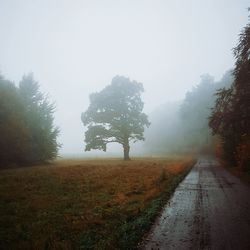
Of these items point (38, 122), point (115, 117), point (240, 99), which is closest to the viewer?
point (240, 99)

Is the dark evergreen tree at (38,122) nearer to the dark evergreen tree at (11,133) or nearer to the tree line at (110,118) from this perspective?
the tree line at (110,118)

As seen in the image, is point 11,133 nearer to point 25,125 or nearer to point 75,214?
point 25,125

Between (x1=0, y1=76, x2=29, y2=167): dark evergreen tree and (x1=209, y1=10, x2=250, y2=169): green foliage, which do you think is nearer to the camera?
(x1=209, y1=10, x2=250, y2=169): green foliage

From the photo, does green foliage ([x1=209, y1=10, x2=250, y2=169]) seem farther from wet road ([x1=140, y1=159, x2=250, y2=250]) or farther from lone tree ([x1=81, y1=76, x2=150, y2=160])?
lone tree ([x1=81, y1=76, x2=150, y2=160])

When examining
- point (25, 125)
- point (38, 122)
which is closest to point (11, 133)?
point (25, 125)

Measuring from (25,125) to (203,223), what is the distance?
28.8 m

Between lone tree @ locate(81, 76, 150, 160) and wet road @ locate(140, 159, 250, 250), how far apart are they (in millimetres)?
28682

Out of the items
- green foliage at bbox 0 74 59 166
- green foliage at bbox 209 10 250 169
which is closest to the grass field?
green foliage at bbox 209 10 250 169

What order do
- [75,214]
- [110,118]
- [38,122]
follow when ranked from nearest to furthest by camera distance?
[75,214] → [38,122] → [110,118]

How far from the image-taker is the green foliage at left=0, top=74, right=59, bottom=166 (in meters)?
29.4

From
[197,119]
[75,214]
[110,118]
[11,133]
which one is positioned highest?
[197,119]

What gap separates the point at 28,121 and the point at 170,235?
102 feet

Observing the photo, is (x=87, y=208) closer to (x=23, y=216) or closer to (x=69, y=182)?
(x=23, y=216)

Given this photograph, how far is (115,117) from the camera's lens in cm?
4322
